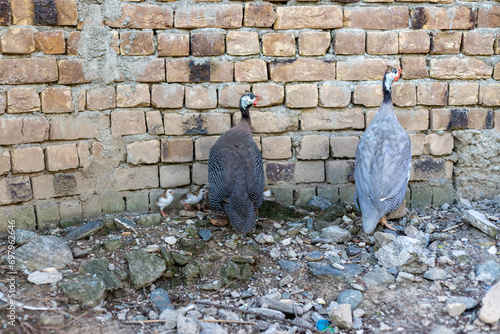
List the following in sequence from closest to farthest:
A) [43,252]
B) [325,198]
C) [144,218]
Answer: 1. [43,252]
2. [144,218]
3. [325,198]

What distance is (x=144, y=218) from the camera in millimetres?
3893

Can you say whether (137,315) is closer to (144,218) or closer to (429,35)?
(144,218)

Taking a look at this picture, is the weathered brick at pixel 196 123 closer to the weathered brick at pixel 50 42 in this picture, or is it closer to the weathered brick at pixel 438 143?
the weathered brick at pixel 50 42

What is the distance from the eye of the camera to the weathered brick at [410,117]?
4234 millimetres

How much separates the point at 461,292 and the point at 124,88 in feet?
10.2

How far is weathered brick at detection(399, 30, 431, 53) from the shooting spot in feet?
13.4

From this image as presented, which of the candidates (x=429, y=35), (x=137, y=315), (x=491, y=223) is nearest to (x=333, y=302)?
(x=137, y=315)

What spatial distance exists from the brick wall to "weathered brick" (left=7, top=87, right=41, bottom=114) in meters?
0.01

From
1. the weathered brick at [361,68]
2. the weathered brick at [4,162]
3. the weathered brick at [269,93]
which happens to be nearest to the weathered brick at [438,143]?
the weathered brick at [361,68]

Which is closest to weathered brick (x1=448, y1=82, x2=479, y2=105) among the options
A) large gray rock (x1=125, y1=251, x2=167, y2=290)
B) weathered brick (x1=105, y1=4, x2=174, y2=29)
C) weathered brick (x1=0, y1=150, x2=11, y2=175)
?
weathered brick (x1=105, y1=4, x2=174, y2=29)

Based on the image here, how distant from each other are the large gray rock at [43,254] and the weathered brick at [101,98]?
1.19 meters

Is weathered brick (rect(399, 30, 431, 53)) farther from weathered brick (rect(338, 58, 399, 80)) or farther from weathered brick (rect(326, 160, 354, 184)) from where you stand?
weathered brick (rect(326, 160, 354, 184))

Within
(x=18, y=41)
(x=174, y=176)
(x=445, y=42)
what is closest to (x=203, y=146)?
(x=174, y=176)

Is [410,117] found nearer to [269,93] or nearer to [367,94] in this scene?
[367,94]
